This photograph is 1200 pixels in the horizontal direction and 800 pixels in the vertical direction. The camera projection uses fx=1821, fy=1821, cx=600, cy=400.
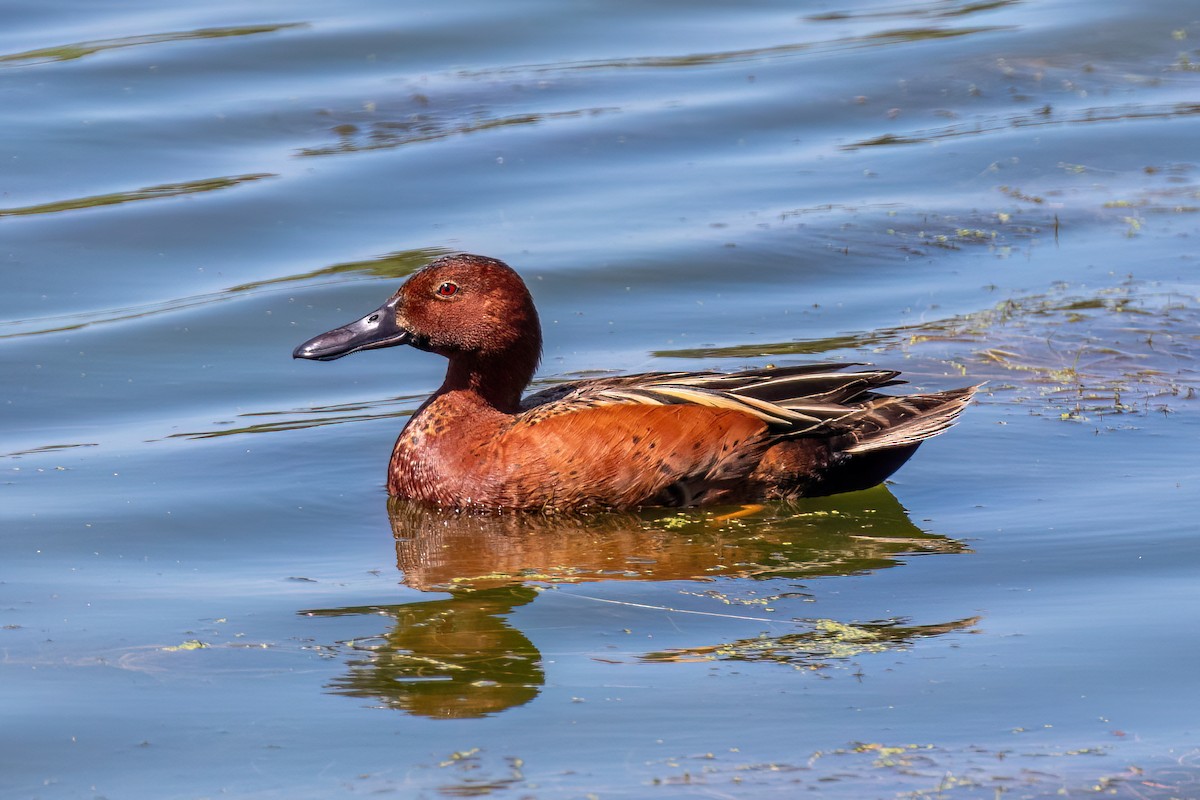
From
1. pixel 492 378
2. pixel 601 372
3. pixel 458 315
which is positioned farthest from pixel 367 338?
pixel 601 372

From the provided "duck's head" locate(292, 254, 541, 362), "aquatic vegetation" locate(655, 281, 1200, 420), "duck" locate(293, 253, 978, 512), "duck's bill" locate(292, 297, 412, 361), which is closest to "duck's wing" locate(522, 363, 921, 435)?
"duck" locate(293, 253, 978, 512)

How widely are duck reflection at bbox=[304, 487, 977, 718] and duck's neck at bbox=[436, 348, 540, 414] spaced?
1.93ft

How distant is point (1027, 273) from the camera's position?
10594mm

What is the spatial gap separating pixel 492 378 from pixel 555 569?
148 centimetres

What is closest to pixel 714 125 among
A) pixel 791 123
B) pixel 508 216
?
pixel 791 123

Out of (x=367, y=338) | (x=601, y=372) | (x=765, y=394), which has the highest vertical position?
(x=367, y=338)

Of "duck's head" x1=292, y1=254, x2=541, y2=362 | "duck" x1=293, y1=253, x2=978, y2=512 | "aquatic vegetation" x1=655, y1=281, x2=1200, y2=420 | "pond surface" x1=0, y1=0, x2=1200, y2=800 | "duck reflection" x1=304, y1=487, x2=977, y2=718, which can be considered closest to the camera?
"pond surface" x1=0, y1=0, x2=1200, y2=800

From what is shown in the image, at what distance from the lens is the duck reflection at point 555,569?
17.8 ft

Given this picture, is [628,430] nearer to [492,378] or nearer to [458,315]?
[492,378]

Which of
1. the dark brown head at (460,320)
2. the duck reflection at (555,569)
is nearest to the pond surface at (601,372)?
the duck reflection at (555,569)

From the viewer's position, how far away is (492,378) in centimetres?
778

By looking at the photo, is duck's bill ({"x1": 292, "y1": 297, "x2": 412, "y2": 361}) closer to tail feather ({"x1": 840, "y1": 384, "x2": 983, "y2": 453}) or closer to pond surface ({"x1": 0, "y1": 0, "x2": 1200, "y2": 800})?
pond surface ({"x1": 0, "y1": 0, "x2": 1200, "y2": 800})

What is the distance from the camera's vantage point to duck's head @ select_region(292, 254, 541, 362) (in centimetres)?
774

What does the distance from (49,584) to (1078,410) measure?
4534mm
